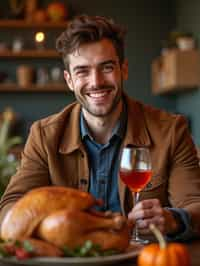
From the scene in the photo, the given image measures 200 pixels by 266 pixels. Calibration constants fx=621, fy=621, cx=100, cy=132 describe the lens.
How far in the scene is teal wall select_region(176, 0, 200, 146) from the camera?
245 inches

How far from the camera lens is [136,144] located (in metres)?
2.08

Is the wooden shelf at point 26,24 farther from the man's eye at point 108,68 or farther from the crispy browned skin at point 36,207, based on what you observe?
the crispy browned skin at point 36,207

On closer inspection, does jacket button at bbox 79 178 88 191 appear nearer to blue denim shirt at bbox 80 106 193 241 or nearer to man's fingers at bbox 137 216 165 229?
blue denim shirt at bbox 80 106 193 241

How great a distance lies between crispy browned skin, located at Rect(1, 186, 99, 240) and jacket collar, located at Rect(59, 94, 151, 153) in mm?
775

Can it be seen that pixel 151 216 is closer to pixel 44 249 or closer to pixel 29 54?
pixel 44 249

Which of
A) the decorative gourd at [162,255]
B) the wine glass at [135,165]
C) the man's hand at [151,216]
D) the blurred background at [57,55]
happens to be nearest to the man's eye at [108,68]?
the wine glass at [135,165]

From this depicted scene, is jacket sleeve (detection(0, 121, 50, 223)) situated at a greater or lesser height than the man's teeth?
lesser

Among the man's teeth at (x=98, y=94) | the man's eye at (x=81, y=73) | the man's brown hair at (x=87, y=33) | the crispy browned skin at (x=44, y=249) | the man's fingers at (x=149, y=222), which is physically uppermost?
the man's brown hair at (x=87, y=33)

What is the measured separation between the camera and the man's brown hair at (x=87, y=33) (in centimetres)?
202

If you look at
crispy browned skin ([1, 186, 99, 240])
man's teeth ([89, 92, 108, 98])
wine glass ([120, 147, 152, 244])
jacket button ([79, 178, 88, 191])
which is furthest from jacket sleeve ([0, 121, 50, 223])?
crispy browned skin ([1, 186, 99, 240])

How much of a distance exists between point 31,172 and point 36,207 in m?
0.73

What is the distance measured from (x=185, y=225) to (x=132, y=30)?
224 inches

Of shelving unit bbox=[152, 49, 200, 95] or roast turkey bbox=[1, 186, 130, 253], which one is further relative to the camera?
shelving unit bbox=[152, 49, 200, 95]

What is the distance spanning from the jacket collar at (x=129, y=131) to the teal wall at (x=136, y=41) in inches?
190
